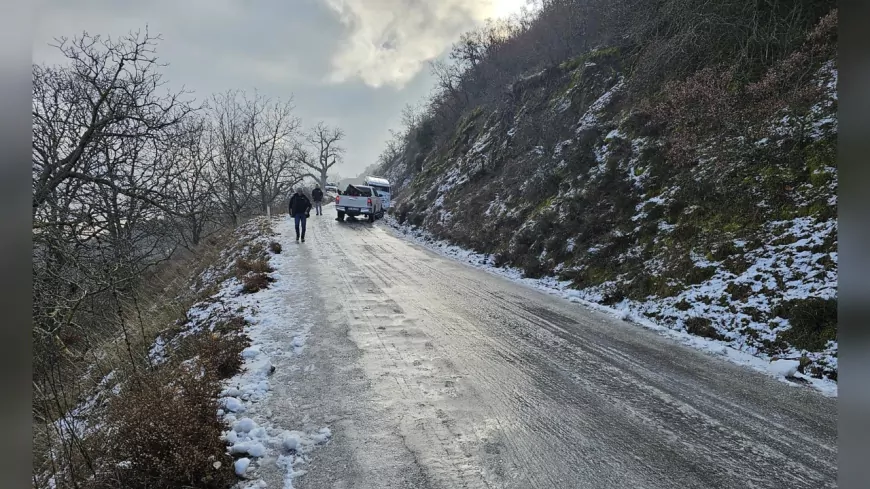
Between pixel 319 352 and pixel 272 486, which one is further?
pixel 319 352

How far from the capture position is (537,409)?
438cm

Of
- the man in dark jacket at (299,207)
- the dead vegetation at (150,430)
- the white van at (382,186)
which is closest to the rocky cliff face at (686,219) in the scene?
the man in dark jacket at (299,207)

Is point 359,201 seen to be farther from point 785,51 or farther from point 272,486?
point 272,486

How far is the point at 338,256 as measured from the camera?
1330cm

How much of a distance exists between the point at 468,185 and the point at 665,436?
60.7 feet

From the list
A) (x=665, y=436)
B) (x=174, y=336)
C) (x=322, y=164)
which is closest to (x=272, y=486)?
(x=665, y=436)

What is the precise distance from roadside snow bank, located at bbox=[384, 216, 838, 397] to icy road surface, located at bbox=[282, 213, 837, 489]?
290 mm

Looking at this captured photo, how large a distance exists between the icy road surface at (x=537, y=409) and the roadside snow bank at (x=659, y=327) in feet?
0.95

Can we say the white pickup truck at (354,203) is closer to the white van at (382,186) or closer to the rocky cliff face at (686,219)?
the white van at (382,186)

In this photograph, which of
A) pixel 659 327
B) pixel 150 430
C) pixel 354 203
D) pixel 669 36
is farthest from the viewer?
pixel 354 203

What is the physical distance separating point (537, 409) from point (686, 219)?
681cm

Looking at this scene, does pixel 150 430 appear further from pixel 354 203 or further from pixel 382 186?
pixel 382 186

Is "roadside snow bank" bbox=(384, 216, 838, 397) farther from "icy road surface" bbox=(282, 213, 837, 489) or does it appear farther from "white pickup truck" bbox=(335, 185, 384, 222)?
"white pickup truck" bbox=(335, 185, 384, 222)

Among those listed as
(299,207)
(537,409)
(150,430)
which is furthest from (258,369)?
(299,207)
